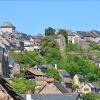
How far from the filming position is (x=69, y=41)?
5792 inches

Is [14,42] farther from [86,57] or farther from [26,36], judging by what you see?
[26,36]

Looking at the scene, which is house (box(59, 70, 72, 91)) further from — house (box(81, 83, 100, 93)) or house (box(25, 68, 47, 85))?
house (box(25, 68, 47, 85))

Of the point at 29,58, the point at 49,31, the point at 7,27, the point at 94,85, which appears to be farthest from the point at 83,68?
the point at 7,27

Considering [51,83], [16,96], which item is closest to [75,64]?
[51,83]

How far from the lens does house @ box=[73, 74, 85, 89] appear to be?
363ft

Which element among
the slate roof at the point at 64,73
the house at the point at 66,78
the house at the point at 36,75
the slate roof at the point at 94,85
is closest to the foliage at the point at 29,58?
the slate roof at the point at 64,73

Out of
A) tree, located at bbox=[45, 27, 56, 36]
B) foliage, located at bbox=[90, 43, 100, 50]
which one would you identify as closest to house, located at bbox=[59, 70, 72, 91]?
tree, located at bbox=[45, 27, 56, 36]

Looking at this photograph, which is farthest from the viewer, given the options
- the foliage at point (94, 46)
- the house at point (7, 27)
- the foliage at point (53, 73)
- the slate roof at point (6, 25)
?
the slate roof at point (6, 25)

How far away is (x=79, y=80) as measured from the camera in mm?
111250

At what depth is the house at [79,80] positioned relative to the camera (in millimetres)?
110625

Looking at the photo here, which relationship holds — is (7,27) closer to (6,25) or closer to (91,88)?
(6,25)

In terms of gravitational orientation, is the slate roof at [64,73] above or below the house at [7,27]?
below

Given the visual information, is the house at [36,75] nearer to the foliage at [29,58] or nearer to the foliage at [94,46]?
the foliage at [29,58]

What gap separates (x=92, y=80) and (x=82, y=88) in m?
6.34
